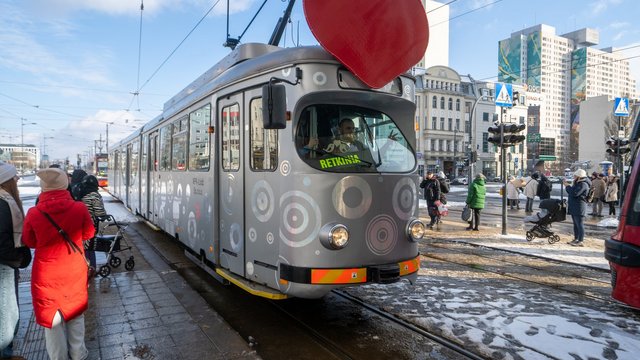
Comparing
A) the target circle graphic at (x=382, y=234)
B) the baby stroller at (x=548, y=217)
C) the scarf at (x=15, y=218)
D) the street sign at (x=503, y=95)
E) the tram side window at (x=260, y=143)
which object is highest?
the street sign at (x=503, y=95)

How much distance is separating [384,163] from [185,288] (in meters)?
3.93

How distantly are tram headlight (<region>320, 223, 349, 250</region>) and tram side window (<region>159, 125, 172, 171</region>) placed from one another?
562cm

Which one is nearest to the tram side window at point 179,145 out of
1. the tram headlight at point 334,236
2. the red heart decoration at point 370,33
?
the red heart decoration at point 370,33

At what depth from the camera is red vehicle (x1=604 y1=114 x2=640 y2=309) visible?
14.4ft

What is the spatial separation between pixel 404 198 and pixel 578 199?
26.3 feet

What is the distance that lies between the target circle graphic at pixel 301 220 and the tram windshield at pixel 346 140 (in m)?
0.38

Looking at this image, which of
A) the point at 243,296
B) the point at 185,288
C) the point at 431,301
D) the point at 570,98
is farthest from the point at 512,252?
the point at 570,98

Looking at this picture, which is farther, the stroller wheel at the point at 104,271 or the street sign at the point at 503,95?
the street sign at the point at 503,95

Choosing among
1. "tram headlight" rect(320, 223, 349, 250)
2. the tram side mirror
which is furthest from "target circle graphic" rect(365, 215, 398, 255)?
the tram side mirror

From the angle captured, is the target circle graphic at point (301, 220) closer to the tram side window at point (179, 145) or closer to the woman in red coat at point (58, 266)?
the woman in red coat at point (58, 266)

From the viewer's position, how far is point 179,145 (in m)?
8.54

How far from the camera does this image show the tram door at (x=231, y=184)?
5.71m

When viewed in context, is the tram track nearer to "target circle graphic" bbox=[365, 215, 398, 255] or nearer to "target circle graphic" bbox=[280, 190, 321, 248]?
"target circle graphic" bbox=[365, 215, 398, 255]

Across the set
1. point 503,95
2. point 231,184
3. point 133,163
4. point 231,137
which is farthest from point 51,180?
point 503,95
